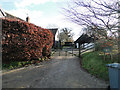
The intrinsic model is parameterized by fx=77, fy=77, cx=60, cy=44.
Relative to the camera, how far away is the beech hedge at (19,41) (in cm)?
574

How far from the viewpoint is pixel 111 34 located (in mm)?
5020

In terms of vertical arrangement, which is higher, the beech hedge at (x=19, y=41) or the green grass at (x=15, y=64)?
the beech hedge at (x=19, y=41)

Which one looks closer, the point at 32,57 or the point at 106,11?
the point at 106,11

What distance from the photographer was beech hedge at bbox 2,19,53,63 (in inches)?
226

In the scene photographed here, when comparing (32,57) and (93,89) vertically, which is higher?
(32,57)

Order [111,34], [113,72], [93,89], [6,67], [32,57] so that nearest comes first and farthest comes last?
[113,72]
[93,89]
[111,34]
[6,67]
[32,57]

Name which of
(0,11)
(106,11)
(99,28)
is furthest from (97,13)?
(0,11)

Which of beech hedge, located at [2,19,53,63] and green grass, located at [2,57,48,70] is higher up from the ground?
beech hedge, located at [2,19,53,63]

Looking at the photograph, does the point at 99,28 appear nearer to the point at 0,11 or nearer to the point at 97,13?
the point at 97,13

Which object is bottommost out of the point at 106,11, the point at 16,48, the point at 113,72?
the point at 113,72

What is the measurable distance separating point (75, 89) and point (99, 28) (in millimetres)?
3998

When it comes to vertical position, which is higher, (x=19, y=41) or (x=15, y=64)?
(x=19, y=41)

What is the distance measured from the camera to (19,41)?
606 centimetres

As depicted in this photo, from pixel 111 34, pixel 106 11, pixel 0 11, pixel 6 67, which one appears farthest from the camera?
pixel 0 11
